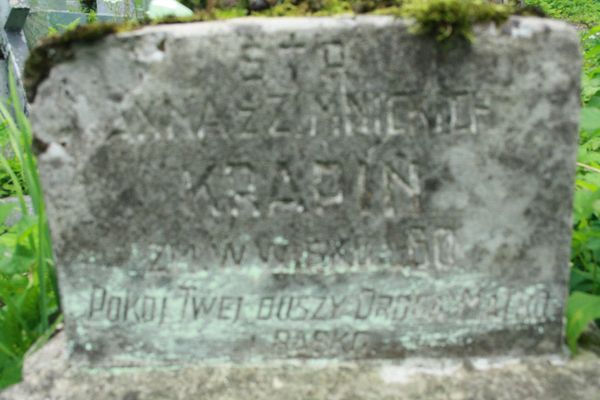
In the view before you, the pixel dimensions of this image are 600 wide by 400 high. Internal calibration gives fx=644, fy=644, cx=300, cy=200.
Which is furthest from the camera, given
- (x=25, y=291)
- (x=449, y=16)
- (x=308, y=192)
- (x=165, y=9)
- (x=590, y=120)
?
(x=590, y=120)

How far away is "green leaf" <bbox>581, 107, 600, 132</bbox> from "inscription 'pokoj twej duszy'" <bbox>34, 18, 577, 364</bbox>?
56 cm

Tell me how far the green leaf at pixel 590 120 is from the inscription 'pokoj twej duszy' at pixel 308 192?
555mm

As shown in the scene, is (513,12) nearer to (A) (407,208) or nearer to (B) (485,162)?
(B) (485,162)

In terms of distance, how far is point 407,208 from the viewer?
156 centimetres

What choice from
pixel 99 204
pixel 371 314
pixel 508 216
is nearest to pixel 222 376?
pixel 371 314

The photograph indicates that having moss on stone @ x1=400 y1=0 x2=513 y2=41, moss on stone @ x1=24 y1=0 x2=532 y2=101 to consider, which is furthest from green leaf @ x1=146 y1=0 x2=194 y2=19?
moss on stone @ x1=400 y1=0 x2=513 y2=41

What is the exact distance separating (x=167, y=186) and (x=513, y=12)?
91 cm

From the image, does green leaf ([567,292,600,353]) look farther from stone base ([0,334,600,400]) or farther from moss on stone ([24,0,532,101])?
moss on stone ([24,0,532,101])

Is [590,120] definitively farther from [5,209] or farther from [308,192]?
[5,209]

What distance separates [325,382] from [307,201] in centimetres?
45

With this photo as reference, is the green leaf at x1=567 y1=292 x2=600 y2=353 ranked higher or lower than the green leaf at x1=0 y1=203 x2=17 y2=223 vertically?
lower

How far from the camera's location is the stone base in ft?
5.13

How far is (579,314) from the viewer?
1.63m

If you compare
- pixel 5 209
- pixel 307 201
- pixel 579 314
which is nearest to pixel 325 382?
pixel 307 201
